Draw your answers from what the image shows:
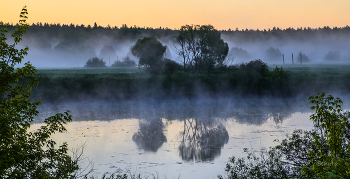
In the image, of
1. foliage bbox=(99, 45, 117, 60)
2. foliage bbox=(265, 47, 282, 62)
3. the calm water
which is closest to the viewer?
the calm water

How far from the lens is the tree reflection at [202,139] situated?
15238 millimetres

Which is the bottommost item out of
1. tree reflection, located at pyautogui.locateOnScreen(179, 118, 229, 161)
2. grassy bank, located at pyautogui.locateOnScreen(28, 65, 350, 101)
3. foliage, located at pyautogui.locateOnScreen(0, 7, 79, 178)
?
tree reflection, located at pyautogui.locateOnScreen(179, 118, 229, 161)

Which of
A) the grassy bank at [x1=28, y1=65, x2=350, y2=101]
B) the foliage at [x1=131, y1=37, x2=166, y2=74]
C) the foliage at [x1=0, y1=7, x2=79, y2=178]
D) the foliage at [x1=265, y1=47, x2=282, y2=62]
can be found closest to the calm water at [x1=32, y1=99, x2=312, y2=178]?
Answer: the foliage at [x1=0, y1=7, x2=79, y2=178]

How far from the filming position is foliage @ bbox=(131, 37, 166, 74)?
161ft

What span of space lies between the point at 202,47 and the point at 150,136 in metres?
35.8

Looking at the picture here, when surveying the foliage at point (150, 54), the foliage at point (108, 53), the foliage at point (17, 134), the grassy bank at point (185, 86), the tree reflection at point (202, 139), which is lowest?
the tree reflection at point (202, 139)

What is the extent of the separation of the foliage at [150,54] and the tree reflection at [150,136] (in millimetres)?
23942

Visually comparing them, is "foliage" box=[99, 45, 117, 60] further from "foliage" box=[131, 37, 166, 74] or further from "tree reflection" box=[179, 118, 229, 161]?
"tree reflection" box=[179, 118, 229, 161]

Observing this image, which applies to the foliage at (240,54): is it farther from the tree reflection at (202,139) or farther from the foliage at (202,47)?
the tree reflection at (202,139)

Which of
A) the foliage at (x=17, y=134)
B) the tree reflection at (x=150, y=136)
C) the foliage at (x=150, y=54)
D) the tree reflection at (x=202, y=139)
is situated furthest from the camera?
the foliage at (x=150, y=54)

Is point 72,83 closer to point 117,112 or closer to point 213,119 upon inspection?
point 117,112

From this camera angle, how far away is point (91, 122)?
25578 millimetres

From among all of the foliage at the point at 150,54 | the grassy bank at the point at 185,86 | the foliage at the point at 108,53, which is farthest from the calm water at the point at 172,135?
the foliage at the point at 108,53

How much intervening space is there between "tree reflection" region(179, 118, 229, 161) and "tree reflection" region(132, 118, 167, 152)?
Result: 1206 millimetres
